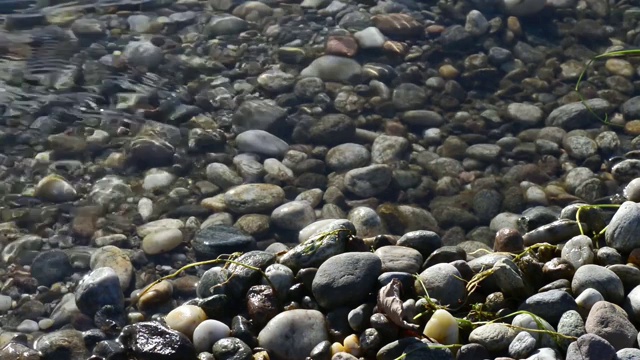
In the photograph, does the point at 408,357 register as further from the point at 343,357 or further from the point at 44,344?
the point at 44,344

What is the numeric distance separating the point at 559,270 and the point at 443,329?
1.70 ft

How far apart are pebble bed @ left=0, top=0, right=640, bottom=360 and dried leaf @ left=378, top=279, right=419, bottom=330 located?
0.04 ft

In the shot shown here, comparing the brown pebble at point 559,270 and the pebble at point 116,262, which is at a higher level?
the brown pebble at point 559,270

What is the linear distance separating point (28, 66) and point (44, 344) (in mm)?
2190

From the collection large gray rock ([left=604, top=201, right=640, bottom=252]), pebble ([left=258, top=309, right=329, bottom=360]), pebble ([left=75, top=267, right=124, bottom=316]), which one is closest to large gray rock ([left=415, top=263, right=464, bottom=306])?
pebble ([left=258, top=309, right=329, bottom=360])

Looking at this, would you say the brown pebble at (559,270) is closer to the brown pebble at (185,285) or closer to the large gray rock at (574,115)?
the brown pebble at (185,285)

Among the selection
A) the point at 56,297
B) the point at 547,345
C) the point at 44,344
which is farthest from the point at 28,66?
the point at 547,345

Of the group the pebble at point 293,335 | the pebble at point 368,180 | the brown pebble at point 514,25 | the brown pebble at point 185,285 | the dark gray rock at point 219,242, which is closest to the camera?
the pebble at point 293,335

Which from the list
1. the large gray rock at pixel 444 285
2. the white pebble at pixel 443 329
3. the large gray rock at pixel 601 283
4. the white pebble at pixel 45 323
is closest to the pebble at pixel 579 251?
the large gray rock at pixel 601 283

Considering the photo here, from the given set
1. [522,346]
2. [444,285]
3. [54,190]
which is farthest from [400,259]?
[54,190]

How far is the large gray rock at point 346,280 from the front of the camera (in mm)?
2924

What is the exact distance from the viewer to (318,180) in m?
3.99

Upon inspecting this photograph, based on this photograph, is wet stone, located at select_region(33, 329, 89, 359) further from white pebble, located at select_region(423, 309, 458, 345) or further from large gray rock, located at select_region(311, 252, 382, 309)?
white pebble, located at select_region(423, 309, 458, 345)

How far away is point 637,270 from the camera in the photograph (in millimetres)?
2941
